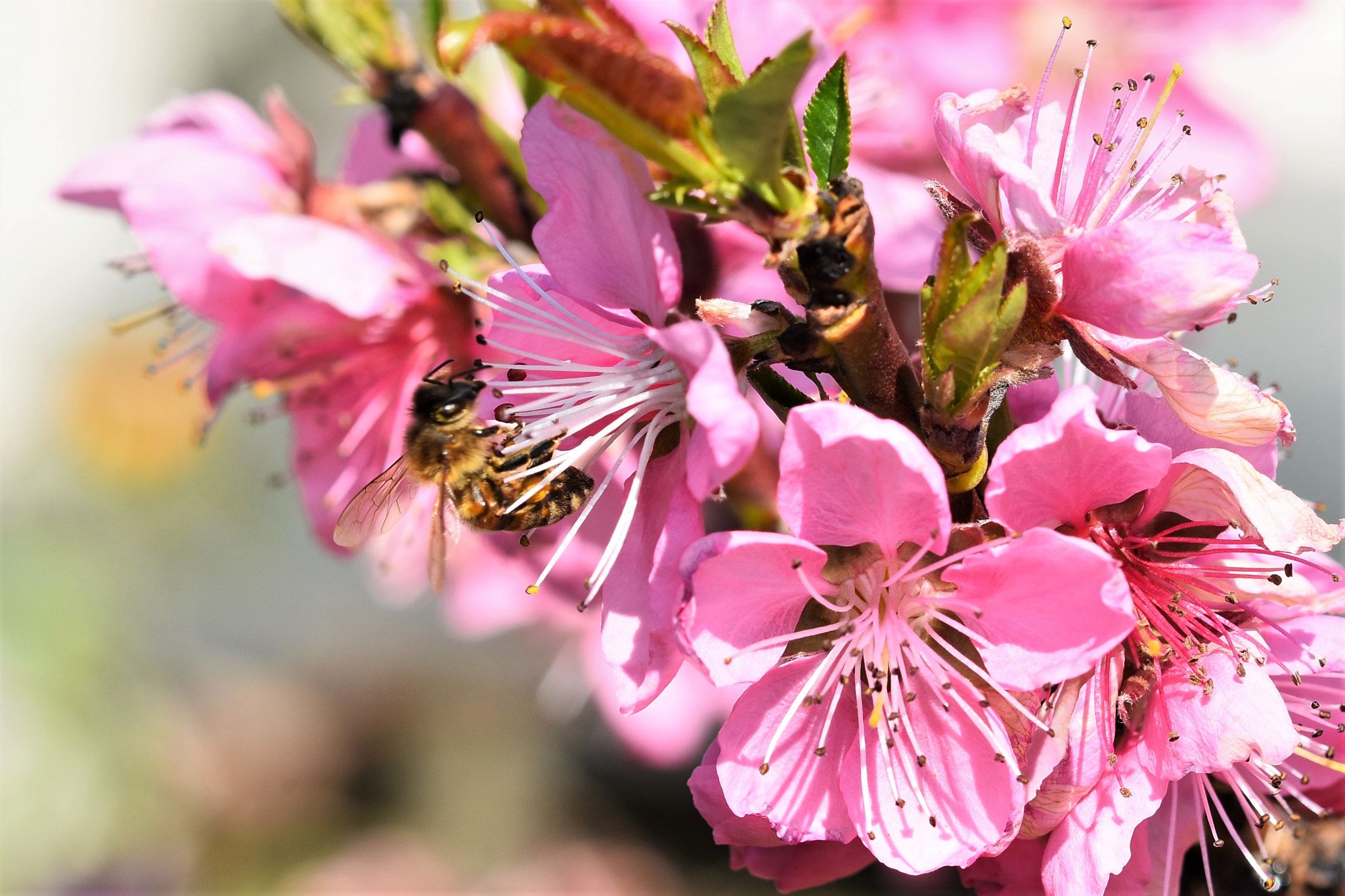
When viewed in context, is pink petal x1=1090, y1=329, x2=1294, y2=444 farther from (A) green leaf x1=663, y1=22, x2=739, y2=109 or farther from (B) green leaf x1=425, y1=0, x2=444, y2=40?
(B) green leaf x1=425, y1=0, x2=444, y2=40

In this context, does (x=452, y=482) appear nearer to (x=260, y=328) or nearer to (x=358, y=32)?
(x=260, y=328)

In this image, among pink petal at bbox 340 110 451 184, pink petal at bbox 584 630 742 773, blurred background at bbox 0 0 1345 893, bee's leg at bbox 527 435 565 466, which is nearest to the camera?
bee's leg at bbox 527 435 565 466

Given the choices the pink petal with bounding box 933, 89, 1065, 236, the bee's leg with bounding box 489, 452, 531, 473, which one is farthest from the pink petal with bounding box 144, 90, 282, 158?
the pink petal with bounding box 933, 89, 1065, 236

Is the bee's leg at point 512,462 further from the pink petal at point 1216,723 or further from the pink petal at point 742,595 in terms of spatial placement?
the pink petal at point 1216,723

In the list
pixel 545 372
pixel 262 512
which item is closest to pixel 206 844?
pixel 262 512

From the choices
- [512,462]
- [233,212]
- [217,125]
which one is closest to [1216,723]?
[512,462]

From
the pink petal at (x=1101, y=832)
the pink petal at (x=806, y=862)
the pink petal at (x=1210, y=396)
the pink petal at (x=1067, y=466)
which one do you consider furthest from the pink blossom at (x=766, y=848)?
the pink petal at (x=1210, y=396)
